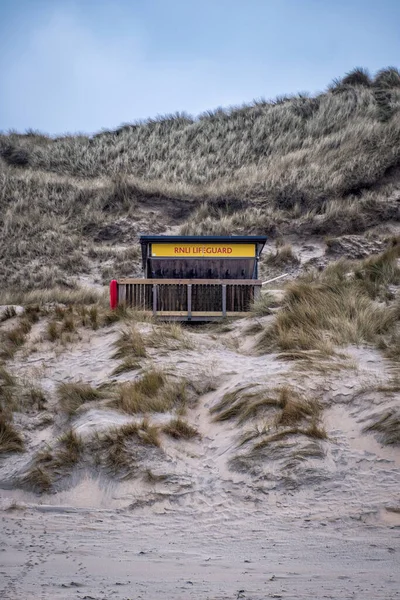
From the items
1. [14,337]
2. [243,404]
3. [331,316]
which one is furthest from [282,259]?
[243,404]

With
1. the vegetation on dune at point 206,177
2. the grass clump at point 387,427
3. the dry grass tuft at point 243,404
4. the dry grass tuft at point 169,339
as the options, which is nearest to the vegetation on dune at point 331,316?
the dry grass tuft at point 169,339

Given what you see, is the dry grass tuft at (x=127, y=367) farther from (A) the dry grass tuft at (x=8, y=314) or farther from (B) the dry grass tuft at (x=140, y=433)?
(A) the dry grass tuft at (x=8, y=314)

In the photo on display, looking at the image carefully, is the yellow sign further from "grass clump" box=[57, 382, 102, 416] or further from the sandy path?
the sandy path

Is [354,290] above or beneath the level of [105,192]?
beneath

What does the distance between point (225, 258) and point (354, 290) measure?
4.62 m

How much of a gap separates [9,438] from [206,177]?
24.9m

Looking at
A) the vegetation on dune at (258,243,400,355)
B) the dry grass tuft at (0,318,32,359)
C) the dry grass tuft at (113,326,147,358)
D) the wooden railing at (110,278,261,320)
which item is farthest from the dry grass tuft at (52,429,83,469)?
the wooden railing at (110,278,261,320)

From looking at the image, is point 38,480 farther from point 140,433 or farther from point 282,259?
point 282,259

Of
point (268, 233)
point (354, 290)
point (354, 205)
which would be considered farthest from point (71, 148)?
point (354, 290)

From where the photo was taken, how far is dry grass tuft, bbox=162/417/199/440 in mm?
6848

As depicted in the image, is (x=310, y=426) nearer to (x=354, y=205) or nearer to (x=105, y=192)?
(x=354, y=205)

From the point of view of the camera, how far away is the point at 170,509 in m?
5.51

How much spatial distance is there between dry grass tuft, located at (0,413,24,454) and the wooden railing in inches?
253

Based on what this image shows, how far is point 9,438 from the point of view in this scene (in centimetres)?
712
